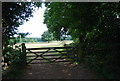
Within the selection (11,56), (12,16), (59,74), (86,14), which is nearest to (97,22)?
(86,14)

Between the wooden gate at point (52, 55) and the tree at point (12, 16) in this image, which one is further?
the wooden gate at point (52, 55)

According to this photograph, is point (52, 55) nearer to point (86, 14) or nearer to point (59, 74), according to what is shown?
point (59, 74)

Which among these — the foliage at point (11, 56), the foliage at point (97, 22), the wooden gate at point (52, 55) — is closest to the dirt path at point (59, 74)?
the foliage at point (97, 22)

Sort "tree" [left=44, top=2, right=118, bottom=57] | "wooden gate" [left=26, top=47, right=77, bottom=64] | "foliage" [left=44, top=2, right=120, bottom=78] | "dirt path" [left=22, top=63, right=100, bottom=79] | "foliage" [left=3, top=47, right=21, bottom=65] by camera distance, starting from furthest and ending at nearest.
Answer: "wooden gate" [left=26, top=47, right=77, bottom=64]
"tree" [left=44, top=2, right=118, bottom=57]
"foliage" [left=3, top=47, right=21, bottom=65]
"dirt path" [left=22, top=63, right=100, bottom=79]
"foliage" [left=44, top=2, right=120, bottom=78]

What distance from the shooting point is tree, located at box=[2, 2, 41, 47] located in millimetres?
4520

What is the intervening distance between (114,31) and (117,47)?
0.91 meters

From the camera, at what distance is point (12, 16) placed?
15.8 feet

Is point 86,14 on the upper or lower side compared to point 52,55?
upper

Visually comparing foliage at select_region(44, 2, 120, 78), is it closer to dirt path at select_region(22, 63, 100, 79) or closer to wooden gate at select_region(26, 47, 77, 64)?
dirt path at select_region(22, 63, 100, 79)

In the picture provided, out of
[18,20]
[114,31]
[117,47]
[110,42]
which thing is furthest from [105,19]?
[18,20]

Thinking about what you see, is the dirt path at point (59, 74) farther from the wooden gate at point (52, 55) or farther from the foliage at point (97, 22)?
the wooden gate at point (52, 55)

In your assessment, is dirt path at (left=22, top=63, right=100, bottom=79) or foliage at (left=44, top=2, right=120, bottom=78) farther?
dirt path at (left=22, top=63, right=100, bottom=79)

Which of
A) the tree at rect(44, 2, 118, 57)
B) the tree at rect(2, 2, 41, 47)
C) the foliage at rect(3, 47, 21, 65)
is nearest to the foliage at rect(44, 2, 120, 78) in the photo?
the tree at rect(44, 2, 118, 57)

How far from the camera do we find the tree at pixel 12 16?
4.52 metres
